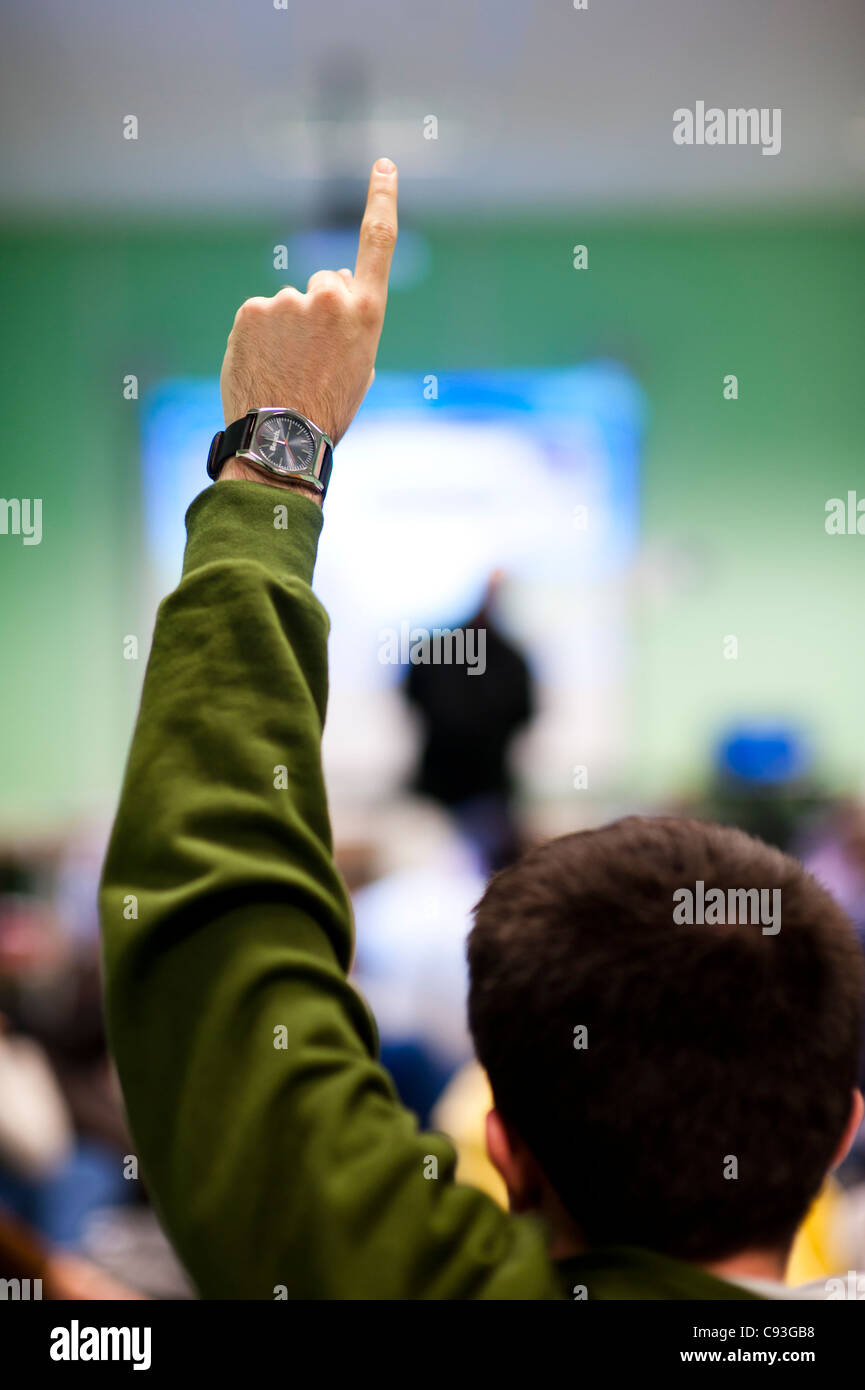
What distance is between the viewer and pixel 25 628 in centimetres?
398

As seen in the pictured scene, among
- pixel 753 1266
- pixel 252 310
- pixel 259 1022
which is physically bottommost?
pixel 753 1266

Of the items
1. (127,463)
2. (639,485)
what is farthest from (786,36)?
(127,463)

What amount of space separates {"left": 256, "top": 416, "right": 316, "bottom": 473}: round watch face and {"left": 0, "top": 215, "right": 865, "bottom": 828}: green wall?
3408mm

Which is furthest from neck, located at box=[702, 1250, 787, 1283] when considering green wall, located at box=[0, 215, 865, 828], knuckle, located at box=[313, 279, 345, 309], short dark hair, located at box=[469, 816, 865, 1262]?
green wall, located at box=[0, 215, 865, 828]

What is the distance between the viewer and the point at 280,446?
575 millimetres

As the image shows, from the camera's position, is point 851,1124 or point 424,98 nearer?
point 851,1124

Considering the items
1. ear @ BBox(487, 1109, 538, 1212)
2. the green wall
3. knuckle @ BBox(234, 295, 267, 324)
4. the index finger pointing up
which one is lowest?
ear @ BBox(487, 1109, 538, 1212)

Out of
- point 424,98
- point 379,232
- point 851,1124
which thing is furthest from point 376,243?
point 424,98

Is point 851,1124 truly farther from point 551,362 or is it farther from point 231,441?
point 551,362

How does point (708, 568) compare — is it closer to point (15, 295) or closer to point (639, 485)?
point (639, 485)

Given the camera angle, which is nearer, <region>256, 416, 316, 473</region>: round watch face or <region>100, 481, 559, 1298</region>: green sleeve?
<region>100, 481, 559, 1298</region>: green sleeve

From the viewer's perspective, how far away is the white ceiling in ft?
8.97

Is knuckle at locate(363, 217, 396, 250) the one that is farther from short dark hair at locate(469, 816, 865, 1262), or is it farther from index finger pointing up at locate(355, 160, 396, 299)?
short dark hair at locate(469, 816, 865, 1262)
